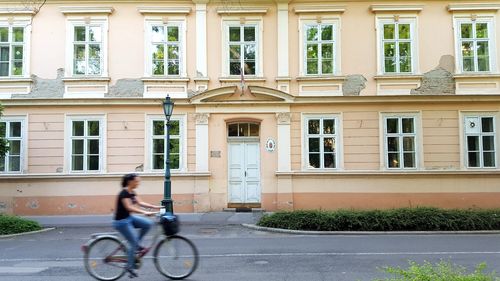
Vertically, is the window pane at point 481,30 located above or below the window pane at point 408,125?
above

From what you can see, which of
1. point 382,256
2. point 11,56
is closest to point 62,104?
point 11,56

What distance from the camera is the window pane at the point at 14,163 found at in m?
17.3

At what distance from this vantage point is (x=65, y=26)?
17.6 m

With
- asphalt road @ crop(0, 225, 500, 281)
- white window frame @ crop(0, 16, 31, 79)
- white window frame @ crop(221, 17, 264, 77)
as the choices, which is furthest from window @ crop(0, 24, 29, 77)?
white window frame @ crop(221, 17, 264, 77)

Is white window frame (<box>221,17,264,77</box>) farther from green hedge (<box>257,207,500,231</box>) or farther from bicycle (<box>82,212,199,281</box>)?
bicycle (<box>82,212,199,281</box>)

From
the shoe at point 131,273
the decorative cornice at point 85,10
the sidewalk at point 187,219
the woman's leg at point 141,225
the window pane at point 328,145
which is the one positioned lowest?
the sidewalk at point 187,219

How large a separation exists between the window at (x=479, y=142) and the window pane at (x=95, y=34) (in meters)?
14.6

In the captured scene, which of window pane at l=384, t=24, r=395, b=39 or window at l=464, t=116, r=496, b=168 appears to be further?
window pane at l=384, t=24, r=395, b=39

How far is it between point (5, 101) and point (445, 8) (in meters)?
17.3

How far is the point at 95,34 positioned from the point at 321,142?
977 cm

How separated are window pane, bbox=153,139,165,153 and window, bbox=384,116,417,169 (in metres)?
8.61

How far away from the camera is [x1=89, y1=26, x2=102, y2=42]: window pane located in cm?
1769


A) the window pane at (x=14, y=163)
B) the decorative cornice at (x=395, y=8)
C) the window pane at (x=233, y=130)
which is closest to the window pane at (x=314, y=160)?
the window pane at (x=233, y=130)

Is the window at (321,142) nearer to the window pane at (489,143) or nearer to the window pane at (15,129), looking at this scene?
the window pane at (489,143)
